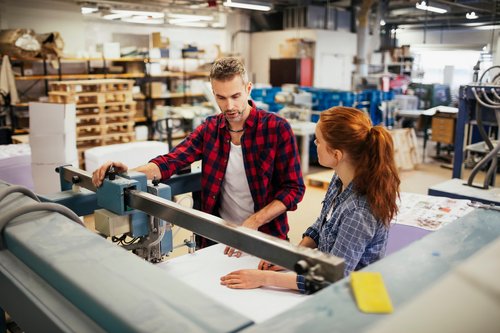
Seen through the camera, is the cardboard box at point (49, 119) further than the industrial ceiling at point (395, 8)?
No

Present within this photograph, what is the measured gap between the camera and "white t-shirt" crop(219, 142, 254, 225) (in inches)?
91.2

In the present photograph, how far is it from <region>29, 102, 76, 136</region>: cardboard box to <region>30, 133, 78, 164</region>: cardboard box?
0.05 m

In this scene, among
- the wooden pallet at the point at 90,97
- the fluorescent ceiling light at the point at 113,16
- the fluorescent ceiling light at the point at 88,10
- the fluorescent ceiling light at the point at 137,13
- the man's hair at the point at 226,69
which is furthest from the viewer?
the fluorescent ceiling light at the point at 113,16

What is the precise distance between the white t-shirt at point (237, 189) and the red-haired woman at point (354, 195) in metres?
0.57

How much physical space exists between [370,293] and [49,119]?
182 inches

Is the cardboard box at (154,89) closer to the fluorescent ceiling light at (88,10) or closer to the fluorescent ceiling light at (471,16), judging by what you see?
the fluorescent ceiling light at (88,10)

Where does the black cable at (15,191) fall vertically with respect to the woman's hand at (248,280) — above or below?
above

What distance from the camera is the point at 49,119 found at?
475 cm

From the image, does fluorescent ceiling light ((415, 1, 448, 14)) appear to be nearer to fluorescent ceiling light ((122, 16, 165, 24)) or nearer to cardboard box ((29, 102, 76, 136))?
fluorescent ceiling light ((122, 16, 165, 24))

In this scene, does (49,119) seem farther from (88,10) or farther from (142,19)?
(142,19)

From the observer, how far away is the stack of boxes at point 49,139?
15.6 ft

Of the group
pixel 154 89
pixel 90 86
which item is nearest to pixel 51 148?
pixel 90 86

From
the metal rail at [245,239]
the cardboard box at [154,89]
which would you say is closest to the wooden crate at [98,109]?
the cardboard box at [154,89]

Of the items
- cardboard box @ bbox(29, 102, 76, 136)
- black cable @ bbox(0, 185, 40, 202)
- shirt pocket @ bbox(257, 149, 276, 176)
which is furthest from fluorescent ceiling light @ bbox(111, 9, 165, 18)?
black cable @ bbox(0, 185, 40, 202)
